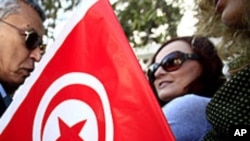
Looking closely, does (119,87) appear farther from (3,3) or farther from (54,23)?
(54,23)

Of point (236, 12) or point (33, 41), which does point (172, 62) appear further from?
point (236, 12)

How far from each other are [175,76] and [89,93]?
50.9 inches

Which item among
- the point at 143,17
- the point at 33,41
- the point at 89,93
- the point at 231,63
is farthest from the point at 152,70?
the point at 143,17

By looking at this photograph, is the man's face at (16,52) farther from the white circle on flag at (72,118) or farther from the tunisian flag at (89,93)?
the white circle on flag at (72,118)

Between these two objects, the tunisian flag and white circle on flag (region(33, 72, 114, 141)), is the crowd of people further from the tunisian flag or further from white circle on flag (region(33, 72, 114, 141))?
white circle on flag (region(33, 72, 114, 141))

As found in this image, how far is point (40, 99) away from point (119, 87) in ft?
0.89

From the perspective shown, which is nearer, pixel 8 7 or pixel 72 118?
pixel 72 118

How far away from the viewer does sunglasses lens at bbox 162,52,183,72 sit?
8.77 ft

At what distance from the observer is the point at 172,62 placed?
2.71 meters

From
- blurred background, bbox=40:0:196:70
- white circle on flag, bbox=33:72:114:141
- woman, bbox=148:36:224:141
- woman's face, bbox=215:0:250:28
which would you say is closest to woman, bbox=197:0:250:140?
woman's face, bbox=215:0:250:28

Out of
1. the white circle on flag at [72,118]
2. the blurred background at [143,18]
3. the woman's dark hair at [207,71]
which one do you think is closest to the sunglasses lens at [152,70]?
the woman's dark hair at [207,71]

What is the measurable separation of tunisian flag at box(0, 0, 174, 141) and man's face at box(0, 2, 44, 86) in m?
0.67

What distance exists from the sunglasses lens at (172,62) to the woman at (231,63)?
2.09ft

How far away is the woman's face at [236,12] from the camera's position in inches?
59.6
